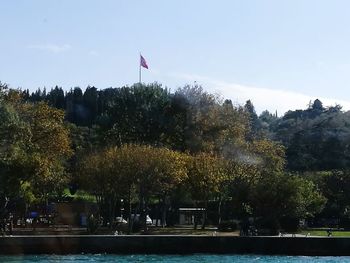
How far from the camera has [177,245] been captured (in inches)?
1984

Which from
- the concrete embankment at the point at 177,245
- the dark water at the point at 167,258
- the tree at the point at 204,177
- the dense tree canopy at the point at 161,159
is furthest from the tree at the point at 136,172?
the dark water at the point at 167,258

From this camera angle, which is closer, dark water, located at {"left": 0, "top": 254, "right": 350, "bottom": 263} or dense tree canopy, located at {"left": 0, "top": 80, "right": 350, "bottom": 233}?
dark water, located at {"left": 0, "top": 254, "right": 350, "bottom": 263}

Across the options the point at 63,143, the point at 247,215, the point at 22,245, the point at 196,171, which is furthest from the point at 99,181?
the point at 22,245

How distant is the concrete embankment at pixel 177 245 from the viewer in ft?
162

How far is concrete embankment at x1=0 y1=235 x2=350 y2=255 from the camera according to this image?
49.3m

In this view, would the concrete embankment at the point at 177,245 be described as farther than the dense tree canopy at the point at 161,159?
No

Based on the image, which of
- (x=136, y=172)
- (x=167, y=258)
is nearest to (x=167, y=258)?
(x=167, y=258)

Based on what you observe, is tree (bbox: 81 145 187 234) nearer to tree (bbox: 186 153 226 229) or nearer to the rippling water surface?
tree (bbox: 186 153 226 229)

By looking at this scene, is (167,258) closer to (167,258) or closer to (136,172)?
(167,258)

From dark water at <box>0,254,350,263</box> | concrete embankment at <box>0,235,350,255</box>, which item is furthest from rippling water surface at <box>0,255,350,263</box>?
concrete embankment at <box>0,235,350,255</box>

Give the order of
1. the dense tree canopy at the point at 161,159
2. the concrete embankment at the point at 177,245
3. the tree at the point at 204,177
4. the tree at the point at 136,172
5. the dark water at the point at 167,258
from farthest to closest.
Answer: the tree at the point at 204,177 → the tree at the point at 136,172 → the dense tree canopy at the point at 161,159 → the concrete embankment at the point at 177,245 → the dark water at the point at 167,258

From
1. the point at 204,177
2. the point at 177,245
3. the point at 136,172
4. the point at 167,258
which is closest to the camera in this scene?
the point at 167,258

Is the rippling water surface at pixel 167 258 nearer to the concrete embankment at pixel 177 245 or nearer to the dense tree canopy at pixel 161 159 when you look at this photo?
the concrete embankment at pixel 177 245

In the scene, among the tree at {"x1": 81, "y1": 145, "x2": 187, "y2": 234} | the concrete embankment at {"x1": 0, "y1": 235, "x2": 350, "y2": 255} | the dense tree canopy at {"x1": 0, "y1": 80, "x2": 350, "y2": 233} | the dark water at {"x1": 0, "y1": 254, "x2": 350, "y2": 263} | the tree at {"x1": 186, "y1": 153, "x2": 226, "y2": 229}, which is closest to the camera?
the dark water at {"x1": 0, "y1": 254, "x2": 350, "y2": 263}
